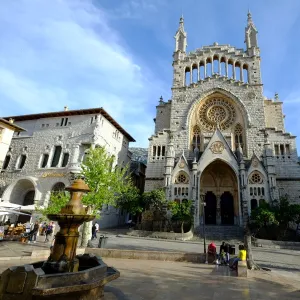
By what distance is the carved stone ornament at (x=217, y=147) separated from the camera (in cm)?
2941

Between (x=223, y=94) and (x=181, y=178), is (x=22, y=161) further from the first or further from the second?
(x=223, y=94)

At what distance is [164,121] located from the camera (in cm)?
3822

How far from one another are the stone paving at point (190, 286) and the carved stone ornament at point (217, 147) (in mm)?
20792

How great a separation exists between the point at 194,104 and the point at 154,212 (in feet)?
58.9

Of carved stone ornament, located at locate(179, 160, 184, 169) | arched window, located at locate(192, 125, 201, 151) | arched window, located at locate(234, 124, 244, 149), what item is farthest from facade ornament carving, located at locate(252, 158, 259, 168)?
carved stone ornament, located at locate(179, 160, 184, 169)

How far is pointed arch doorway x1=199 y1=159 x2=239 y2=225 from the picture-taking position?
1185 inches

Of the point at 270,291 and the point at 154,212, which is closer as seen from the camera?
the point at 270,291

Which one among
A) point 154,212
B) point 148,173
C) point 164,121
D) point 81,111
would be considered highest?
point 164,121

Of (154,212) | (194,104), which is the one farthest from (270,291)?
(194,104)

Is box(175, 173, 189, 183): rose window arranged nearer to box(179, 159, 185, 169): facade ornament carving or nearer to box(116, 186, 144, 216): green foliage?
box(179, 159, 185, 169): facade ornament carving

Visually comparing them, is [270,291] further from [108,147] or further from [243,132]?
[243,132]

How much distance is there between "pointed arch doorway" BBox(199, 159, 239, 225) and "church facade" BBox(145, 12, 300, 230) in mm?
128

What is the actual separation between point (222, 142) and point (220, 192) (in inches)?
279

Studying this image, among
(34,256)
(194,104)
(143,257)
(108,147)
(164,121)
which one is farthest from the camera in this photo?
(164,121)
